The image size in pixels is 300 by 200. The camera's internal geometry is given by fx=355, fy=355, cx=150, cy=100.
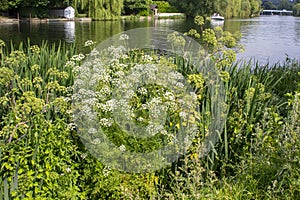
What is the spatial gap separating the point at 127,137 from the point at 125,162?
159 mm

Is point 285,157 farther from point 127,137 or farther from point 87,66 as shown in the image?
point 87,66

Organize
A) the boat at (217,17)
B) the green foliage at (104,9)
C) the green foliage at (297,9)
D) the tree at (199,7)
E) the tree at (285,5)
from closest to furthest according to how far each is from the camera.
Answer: the green foliage at (104,9)
the tree at (199,7)
the boat at (217,17)
the green foliage at (297,9)
the tree at (285,5)

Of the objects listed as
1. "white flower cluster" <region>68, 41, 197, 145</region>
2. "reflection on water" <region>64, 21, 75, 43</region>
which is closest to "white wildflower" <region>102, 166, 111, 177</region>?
"white flower cluster" <region>68, 41, 197, 145</region>

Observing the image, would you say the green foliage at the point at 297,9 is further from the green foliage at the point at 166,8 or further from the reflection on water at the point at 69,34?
the reflection on water at the point at 69,34

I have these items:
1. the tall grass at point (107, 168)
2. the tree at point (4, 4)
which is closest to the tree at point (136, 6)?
the tree at point (4, 4)

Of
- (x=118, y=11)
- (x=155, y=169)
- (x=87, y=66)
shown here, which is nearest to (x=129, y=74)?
(x=87, y=66)

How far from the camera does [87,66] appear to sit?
2.68 meters

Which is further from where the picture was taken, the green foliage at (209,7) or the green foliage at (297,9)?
the green foliage at (297,9)

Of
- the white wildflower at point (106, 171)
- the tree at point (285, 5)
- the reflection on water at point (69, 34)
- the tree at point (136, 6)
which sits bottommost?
the white wildflower at point (106, 171)

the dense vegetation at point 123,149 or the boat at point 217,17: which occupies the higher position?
the boat at point 217,17

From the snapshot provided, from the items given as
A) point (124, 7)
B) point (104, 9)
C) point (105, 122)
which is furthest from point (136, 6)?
point (105, 122)

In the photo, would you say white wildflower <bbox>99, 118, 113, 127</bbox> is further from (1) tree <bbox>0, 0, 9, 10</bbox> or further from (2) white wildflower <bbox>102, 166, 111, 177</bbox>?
(1) tree <bbox>0, 0, 9, 10</bbox>

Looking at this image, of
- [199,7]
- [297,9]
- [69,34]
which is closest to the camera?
[69,34]

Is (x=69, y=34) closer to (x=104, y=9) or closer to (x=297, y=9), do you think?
(x=104, y=9)
